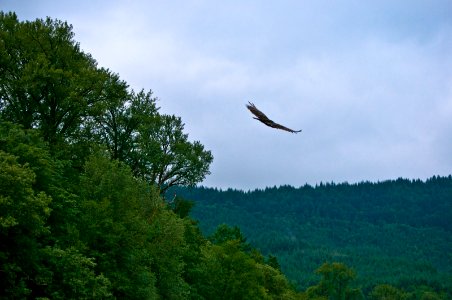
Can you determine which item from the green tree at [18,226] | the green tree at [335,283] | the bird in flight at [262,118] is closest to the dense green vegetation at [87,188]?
the green tree at [18,226]

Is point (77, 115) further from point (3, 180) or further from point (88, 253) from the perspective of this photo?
point (3, 180)

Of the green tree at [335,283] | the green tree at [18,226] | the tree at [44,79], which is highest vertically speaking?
the tree at [44,79]

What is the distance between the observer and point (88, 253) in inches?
1502

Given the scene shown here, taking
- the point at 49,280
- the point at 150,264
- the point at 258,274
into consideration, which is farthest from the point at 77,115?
the point at 258,274

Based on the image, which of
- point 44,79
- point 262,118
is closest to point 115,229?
point 44,79

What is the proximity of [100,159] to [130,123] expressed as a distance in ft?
63.9

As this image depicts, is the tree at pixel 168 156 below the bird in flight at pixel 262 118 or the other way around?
the other way around

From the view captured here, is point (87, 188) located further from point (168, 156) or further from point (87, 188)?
point (168, 156)

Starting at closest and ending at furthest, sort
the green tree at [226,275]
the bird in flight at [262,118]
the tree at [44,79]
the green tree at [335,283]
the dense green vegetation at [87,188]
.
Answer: the bird in flight at [262,118] < the dense green vegetation at [87,188] < the tree at [44,79] < the green tree at [226,275] < the green tree at [335,283]

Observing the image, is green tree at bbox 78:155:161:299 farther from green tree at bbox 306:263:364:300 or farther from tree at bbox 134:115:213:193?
green tree at bbox 306:263:364:300

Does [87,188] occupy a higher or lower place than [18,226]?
higher

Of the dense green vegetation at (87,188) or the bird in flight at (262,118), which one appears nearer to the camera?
the bird in flight at (262,118)

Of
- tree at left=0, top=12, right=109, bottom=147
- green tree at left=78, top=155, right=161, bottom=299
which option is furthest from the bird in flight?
tree at left=0, top=12, right=109, bottom=147

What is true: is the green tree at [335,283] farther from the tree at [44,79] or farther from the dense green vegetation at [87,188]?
the tree at [44,79]
